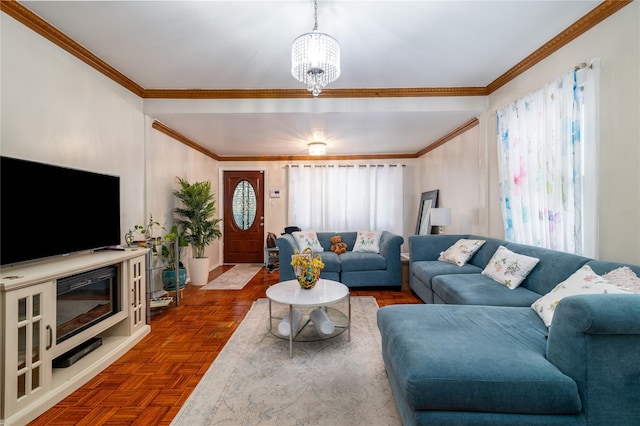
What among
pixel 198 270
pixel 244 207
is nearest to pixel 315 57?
pixel 198 270

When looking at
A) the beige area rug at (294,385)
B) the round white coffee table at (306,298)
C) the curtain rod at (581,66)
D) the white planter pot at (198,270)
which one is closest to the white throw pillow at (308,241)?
the white planter pot at (198,270)

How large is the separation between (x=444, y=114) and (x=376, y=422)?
3544 mm

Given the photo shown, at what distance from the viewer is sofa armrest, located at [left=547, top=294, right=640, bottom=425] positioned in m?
1.15

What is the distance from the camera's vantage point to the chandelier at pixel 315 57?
6.31ft

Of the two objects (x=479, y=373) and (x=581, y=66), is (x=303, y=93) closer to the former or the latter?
(x=581, y=66)

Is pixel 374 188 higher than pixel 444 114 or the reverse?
the reverse

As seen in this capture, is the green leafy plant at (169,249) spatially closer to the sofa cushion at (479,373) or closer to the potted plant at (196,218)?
the potted plant at (196,218)

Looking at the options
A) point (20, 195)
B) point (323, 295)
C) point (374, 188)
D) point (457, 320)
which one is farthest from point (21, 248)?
point (374, 188)

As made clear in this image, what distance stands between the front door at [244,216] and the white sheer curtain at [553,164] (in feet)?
→ 15.7

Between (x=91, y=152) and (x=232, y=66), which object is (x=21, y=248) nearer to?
(x=91, y=152)

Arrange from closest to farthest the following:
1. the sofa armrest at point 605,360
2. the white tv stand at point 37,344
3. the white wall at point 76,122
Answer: the sofa armrest at point 605,360 < the white tv stand at point 37,344 < the white wall at point 76,122

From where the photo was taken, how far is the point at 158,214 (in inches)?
157

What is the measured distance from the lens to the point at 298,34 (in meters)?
2.38

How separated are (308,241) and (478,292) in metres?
2.89
